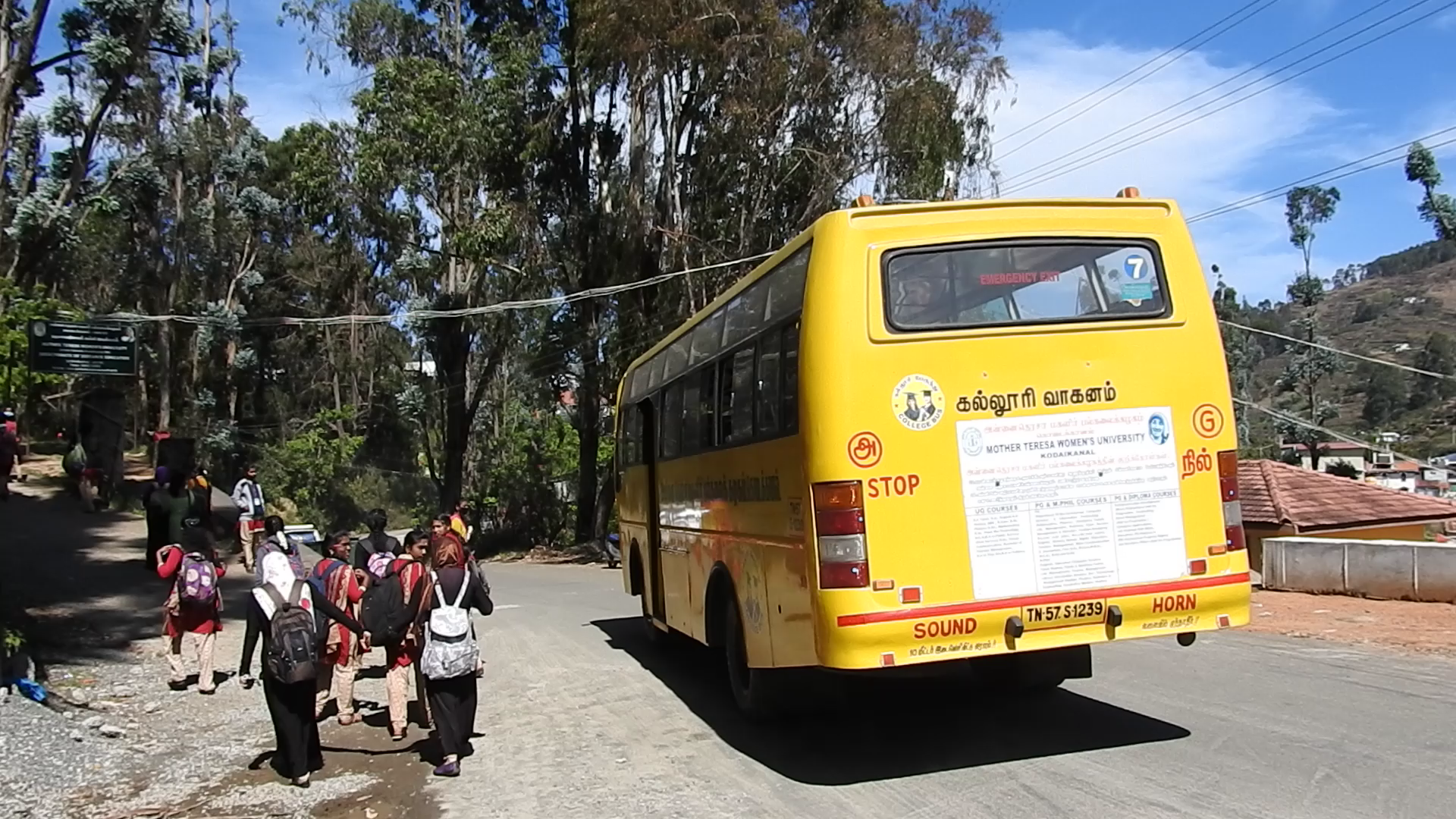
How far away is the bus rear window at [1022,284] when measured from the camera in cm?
696

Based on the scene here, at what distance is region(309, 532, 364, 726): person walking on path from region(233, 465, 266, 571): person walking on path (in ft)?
34.8

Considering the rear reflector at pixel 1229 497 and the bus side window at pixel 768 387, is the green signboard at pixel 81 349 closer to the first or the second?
the bus side window at pixel 768 387

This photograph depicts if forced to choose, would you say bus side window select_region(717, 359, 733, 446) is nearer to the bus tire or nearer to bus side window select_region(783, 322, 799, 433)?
the bus tire

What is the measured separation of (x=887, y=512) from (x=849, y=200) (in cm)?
2121

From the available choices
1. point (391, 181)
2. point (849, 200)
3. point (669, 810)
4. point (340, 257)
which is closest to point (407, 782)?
point (669, 810)

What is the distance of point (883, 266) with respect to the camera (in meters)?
6.95

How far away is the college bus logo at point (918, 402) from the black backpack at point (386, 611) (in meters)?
4.12

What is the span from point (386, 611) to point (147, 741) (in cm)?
248

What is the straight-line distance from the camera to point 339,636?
380 inches

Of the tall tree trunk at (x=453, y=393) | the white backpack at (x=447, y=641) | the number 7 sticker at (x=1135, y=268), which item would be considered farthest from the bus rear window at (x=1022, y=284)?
the tall tree trunk at (x=453, y=393)

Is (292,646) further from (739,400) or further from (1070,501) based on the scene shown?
(1070,501)

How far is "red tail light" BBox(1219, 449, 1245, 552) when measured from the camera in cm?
712

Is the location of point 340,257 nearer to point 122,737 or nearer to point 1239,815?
point 122,737

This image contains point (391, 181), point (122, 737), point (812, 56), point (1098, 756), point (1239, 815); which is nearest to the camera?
point (1239, 815)
